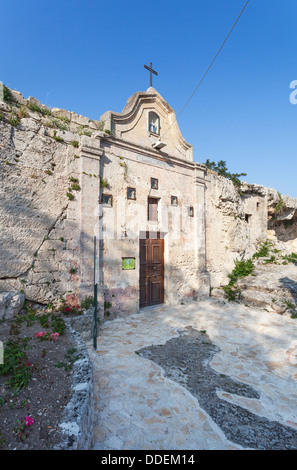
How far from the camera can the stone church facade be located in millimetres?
4516

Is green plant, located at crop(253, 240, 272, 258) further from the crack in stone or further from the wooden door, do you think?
the crack in stone

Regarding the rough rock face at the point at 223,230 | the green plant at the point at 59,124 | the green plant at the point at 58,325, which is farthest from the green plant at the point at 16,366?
the rough rock face at the point at 223,230

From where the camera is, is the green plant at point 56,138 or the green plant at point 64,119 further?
the green plant at point 64,119

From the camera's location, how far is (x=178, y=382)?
327 cm

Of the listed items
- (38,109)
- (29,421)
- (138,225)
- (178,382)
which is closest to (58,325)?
(29,421)

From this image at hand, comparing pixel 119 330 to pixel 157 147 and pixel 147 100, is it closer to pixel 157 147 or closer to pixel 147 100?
pixel 157 147

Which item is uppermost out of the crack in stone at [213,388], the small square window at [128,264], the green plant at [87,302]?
the small square window at [128,264]

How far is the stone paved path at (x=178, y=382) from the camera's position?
7.74ft

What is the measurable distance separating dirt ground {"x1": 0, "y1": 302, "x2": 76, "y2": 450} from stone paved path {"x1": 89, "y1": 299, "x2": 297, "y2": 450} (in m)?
0.61

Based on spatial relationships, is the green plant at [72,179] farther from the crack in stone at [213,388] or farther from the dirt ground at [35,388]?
the crack in stone at [213,388]

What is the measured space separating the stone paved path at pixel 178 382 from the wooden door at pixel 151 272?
85 cm

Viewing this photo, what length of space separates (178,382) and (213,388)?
1.66 feet

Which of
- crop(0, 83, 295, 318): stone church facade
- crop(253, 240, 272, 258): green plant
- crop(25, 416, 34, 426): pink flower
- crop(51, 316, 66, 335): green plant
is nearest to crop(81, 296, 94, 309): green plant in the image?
crop(0, 83, 295, 318): stone church facade

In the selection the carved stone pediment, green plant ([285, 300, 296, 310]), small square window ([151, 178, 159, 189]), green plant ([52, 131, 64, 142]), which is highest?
the carved stone pediment
